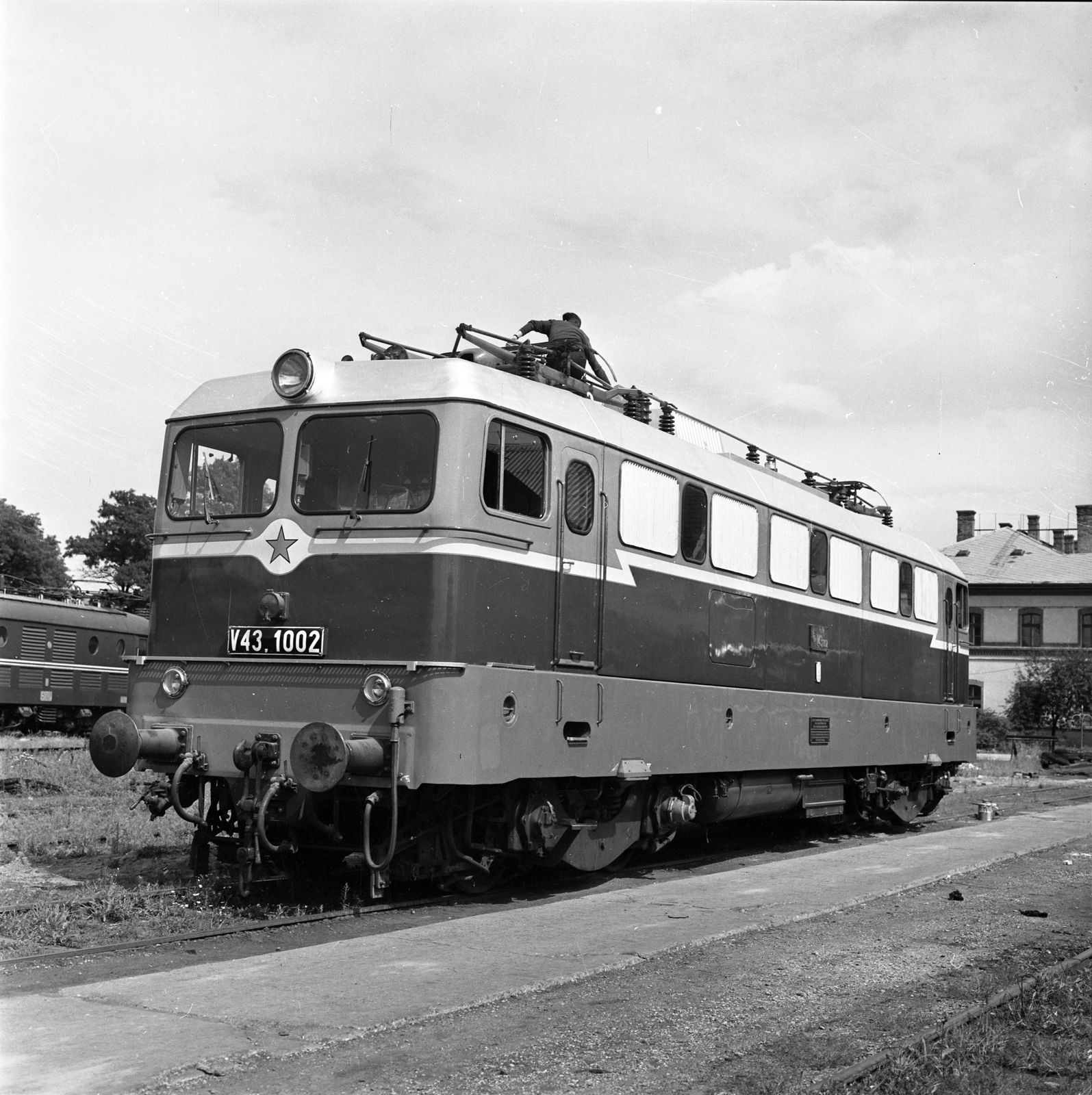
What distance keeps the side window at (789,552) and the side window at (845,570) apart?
2.42 feet

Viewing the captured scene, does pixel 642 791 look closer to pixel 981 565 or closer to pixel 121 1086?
pixel 121 1086

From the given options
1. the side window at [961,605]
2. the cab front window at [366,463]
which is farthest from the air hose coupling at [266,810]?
the side window at [961,605]

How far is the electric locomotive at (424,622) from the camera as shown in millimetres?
8266

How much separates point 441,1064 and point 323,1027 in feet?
2.33

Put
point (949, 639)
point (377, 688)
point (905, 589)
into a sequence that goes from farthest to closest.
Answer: point (949, 639) < point (905, 589) < point (377, 688)

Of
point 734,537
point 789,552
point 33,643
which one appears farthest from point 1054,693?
point 734,537

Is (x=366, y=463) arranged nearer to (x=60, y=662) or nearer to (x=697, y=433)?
(x=697, y=433)

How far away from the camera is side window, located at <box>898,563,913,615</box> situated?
1545 centimetres

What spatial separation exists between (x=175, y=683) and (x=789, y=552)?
6198 mm

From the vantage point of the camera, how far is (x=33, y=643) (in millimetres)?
26125

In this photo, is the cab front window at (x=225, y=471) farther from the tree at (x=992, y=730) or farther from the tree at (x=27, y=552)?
the tree at (x=27, y=552)

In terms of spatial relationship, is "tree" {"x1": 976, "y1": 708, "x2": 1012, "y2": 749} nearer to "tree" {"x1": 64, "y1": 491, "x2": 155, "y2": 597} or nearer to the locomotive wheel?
the locomotive wheel

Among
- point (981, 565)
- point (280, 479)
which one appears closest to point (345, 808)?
point (280, 479)

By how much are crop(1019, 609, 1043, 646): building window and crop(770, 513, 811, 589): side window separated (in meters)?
46.0
